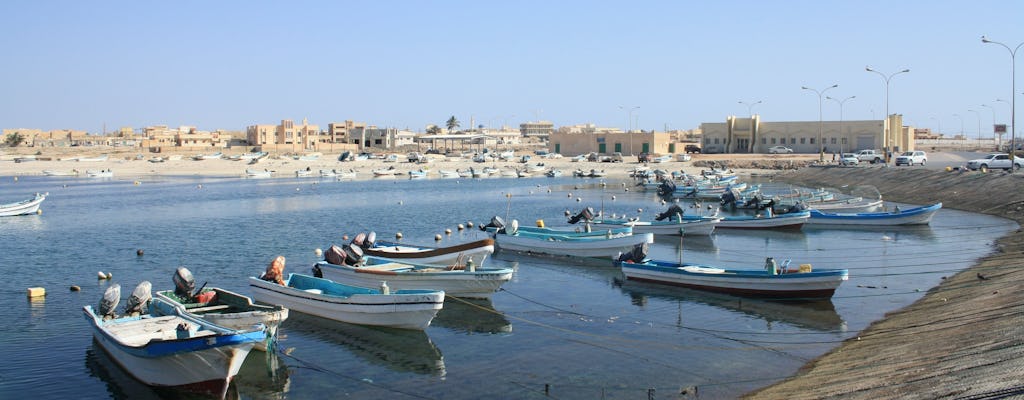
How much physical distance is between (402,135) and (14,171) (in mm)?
80346

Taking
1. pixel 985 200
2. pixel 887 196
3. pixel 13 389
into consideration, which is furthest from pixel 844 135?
pixel 13 389

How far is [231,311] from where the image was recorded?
18688 millimetres

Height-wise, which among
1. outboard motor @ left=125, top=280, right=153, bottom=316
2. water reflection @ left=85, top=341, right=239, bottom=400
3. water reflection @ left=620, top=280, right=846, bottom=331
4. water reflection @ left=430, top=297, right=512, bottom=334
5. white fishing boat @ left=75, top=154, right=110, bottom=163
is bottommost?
water reflection @ left=85, top=341, right=239, bottom=400

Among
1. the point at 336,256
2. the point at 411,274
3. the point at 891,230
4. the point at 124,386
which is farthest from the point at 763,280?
the point at 891,230

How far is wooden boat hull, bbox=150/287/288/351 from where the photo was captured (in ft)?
57.1

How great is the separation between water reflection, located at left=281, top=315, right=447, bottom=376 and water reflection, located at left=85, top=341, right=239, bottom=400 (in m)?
3.35

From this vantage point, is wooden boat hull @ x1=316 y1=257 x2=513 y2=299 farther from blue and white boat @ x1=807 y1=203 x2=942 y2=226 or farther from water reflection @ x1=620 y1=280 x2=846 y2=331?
blue and white boat @ x1=807 y1=203 x2=942 y2=226

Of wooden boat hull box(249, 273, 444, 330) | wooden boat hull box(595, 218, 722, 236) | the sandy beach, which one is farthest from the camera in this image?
the sandy beach

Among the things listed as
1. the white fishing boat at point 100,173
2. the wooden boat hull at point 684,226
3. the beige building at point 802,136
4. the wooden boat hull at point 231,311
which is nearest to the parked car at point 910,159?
the beige building at point 802,136

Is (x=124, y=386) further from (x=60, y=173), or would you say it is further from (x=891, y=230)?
(x=60, y=173)

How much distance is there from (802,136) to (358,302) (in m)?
94.1

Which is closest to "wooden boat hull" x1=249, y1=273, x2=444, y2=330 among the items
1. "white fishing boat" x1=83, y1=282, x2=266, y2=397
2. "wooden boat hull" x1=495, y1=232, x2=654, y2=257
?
"white fishing boat" x1=83, y1=282, x2=266, y2=397

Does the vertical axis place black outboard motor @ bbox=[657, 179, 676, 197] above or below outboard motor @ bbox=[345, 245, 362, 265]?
above

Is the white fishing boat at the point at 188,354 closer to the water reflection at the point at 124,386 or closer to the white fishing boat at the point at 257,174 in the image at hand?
the water reflection at the point at 124,386
